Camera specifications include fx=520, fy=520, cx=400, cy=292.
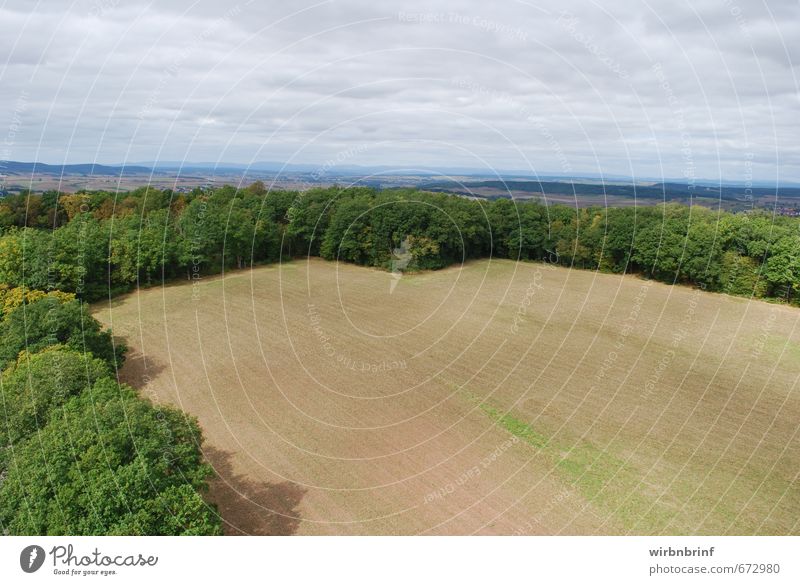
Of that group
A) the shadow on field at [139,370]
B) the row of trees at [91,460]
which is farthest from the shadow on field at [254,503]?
the shadow on field at [139,370]

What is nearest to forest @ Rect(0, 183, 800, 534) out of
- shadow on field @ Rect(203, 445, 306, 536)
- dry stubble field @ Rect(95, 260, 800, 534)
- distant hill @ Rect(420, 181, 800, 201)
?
shadow on field @ Rect(203, 445, 306, 536)

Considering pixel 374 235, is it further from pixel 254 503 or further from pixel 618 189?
pixel 618 189

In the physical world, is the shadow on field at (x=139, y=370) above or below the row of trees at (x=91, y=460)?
below

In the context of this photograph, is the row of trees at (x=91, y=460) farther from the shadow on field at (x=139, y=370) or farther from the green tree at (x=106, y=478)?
the shadow on field at (x=139, y=370)

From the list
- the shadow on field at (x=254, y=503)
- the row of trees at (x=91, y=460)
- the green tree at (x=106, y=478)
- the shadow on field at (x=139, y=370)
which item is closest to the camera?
the green tree at (x=106, y=478)
